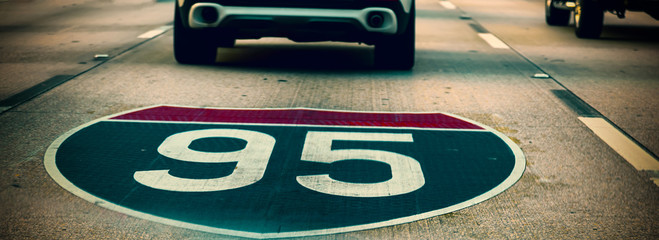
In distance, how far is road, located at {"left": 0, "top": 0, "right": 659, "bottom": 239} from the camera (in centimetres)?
338

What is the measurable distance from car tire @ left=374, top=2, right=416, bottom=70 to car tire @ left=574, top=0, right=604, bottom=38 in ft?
14.3

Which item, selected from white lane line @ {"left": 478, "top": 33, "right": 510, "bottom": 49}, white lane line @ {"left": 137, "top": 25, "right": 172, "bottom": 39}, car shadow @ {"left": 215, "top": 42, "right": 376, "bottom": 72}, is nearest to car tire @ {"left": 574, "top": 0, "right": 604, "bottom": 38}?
white lane line @ {"left": 478, "top": 33, "right": 510, "bottom": 49}

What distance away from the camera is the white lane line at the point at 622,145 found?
4355mm

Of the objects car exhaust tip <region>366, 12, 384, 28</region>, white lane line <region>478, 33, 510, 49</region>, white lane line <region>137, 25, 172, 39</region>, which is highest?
car exhaust tip <region>366, 12, 384, 28</region>

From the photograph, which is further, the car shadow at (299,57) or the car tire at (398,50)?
the car shadow at (299,57)

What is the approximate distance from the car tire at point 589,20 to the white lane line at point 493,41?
130cm

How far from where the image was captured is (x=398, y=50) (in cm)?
744

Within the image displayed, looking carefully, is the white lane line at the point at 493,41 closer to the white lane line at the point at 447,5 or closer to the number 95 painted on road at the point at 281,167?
the number 95 painted on road at the point at 281,167

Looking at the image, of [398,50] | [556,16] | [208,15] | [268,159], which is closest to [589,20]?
[556,16]

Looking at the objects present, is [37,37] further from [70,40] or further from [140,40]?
[140,40]

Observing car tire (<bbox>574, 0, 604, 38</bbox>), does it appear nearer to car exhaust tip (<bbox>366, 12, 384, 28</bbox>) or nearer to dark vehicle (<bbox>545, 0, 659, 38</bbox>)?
dark vehicle (<bbox>545, 0, 659, 38</bbox>)

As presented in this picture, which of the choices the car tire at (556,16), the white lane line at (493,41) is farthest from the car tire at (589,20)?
the car tire at (556,16)

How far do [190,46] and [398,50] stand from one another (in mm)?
2145

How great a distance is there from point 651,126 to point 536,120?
0.82 meters
